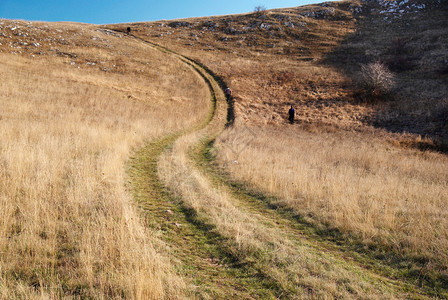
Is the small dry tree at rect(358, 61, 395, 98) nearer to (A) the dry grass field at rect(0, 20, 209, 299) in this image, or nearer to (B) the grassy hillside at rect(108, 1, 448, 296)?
(B) the grassy hillside at rect(108, 1, 448, 296)

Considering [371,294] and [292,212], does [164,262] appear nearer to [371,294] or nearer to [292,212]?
[371,294]

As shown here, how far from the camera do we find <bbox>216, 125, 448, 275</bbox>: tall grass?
5.33 metres

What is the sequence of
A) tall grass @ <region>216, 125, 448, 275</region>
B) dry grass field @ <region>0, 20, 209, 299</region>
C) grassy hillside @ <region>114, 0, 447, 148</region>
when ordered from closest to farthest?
dry grass field @ <region>0, 20, 209, 299</region> → tall grass @ <region>216, 125, 448, 275</region> → grassy hillside @ <region>114, 0, 447, 148</region>

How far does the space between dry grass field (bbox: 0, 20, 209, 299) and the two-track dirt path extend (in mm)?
564

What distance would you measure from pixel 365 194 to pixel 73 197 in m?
8.24

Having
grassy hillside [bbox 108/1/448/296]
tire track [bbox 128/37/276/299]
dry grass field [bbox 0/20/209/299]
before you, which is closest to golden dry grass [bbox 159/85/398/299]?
tire track [bbox 128/37/276/299]

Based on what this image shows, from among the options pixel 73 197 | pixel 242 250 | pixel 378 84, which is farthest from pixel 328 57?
pixel 73 197

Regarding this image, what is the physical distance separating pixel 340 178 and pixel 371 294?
5.86 metres

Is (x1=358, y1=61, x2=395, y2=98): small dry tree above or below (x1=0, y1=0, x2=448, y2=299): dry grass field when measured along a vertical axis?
above

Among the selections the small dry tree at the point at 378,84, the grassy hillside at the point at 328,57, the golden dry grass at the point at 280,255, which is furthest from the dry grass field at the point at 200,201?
the small dry tree at the point at 378,84

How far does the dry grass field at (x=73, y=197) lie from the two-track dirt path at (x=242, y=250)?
56 centimetres

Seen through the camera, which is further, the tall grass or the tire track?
the tall grass

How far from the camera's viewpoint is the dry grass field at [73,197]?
3416mm

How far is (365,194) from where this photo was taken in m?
7.69
